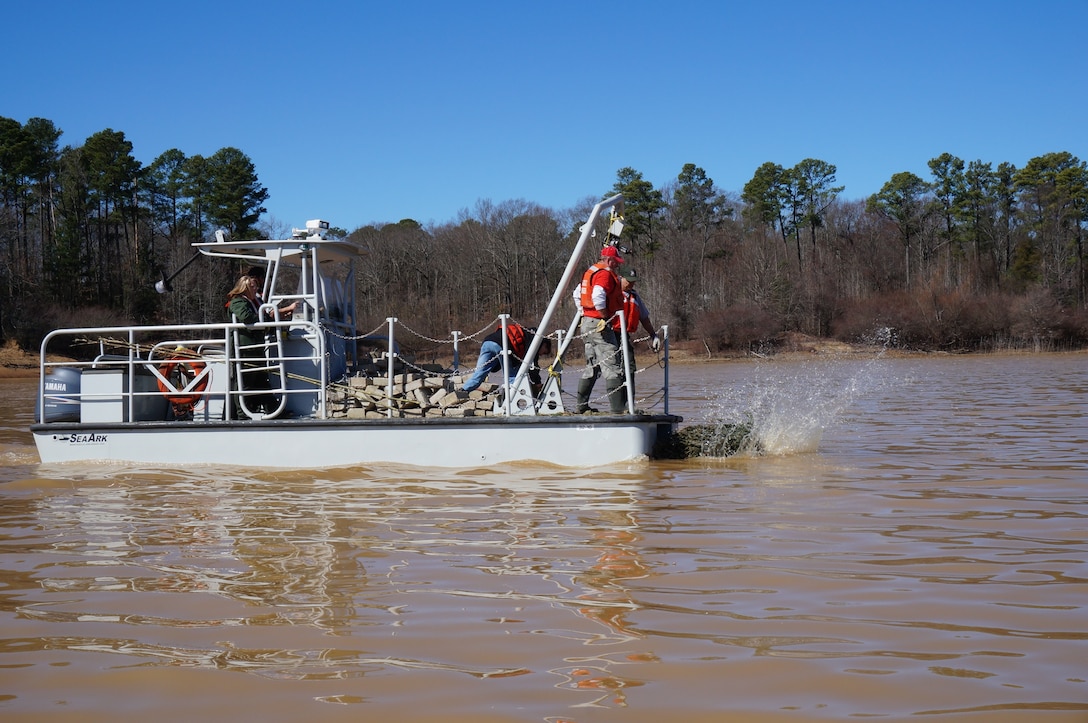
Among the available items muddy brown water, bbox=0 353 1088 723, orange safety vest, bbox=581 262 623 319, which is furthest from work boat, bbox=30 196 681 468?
muddy brown water, bbox=0 353 1088 723

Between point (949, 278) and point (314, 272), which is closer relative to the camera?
point (314, 272)

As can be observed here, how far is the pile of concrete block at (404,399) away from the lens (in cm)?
1066

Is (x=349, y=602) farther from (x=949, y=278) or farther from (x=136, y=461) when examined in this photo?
(x=949, y=278)

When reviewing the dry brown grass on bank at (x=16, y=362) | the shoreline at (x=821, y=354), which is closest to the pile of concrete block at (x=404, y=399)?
the dry brown grass on bank at (x=16, y=362)

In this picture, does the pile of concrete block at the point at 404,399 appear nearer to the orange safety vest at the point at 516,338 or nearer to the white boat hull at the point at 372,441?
the white boat hull at the point at 372,441

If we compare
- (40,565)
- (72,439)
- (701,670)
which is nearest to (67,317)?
(72,439)

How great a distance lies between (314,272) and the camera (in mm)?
10992

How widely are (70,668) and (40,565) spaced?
2.29 m

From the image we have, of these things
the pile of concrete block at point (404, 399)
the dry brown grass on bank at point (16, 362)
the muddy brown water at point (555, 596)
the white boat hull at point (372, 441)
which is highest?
the dry brown grass on bank at point (16, 362)

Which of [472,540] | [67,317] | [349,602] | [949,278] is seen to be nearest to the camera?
[349,602]

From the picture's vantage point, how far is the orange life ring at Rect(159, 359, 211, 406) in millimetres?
10992

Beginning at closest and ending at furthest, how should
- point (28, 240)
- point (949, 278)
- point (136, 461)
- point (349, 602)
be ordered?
point (349, 602)
point (136, 461)
point (28, 240)
point (949, 278)

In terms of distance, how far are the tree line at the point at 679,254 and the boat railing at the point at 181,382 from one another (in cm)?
4112

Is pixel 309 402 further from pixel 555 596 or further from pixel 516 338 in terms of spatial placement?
pixel 555 596
